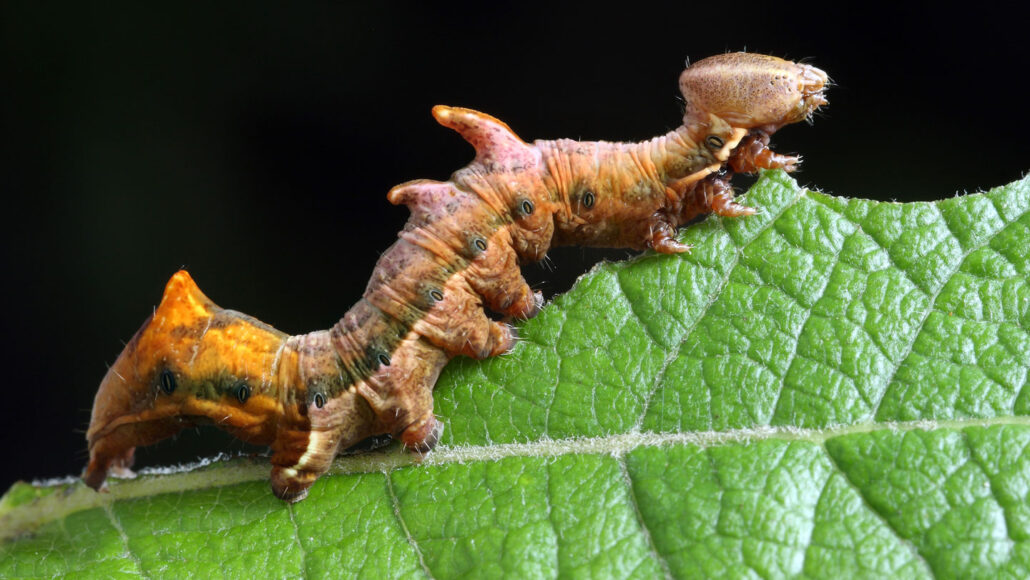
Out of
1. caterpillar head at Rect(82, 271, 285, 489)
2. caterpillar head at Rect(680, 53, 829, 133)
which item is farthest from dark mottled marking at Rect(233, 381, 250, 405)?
caterpillar head at Rect(680, 53, 829, 133)

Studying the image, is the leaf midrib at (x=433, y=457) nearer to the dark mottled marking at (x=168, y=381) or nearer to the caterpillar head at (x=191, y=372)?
the caterpillar head at (x=191, y=372)

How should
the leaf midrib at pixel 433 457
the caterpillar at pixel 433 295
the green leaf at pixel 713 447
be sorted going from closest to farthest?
the green leaf at pixel 713 447 → the leaf midrib at pixel 433 457 → the caterpillar at pixel 433 295

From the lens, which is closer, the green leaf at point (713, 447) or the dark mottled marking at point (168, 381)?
the green leaf at point (713, 447)

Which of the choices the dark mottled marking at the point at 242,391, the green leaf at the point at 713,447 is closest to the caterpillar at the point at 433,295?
the dark mottled marking at the point at 242,391

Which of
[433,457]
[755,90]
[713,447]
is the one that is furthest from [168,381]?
[755,90]

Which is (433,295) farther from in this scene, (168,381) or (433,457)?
(168,381)

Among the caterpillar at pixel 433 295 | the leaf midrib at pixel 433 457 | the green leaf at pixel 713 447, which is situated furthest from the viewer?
the caterpillar at pixel 433 295

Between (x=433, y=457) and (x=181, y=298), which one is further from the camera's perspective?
(x=181, y=298)

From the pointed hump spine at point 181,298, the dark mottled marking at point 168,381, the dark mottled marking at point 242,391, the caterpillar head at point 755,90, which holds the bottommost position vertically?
the dark mottled marking at point 168,381

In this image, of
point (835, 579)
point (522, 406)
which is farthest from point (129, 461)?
point (835, 579)
